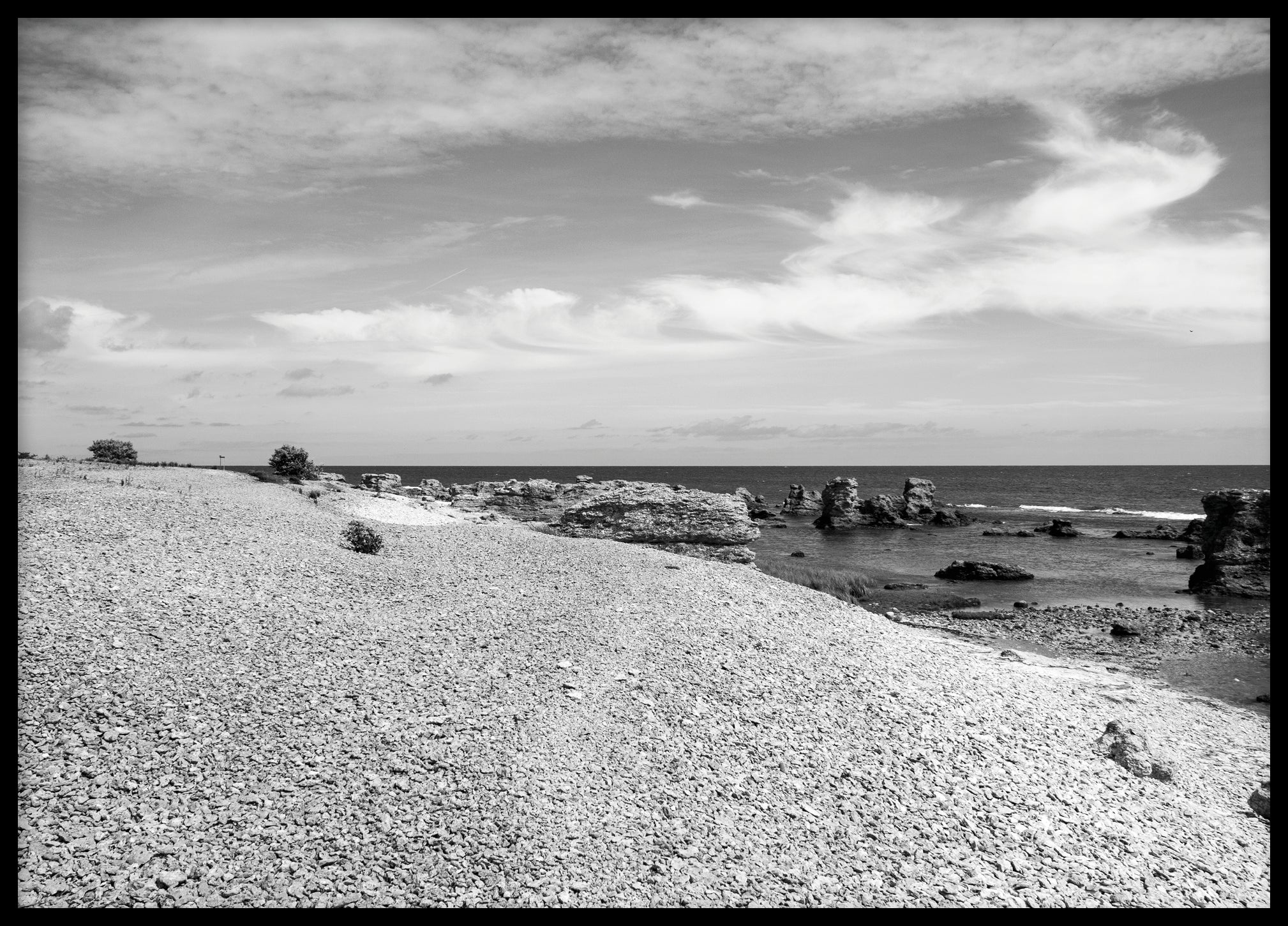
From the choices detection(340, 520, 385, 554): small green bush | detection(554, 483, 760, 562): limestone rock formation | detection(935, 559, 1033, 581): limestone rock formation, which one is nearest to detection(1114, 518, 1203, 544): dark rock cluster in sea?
detection(935, 559, 1033, 581): limestone rock formation

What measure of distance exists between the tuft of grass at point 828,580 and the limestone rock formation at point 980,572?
5.73m

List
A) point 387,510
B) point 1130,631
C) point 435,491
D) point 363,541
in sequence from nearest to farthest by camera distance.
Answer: point 363,541 → point 1130,631 → point 387,510 → point 435,491

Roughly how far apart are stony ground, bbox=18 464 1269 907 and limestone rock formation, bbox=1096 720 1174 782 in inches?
10.9

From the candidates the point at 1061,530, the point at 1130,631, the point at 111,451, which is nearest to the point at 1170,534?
the point at 1061,530

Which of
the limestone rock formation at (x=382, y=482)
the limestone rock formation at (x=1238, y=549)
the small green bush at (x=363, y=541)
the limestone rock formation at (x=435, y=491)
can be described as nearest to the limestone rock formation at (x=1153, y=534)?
the limestone rock formation at (x=1238, y=549)

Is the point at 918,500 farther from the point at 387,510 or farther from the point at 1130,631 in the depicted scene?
the point at 387,510

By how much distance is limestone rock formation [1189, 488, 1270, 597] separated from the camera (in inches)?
1264

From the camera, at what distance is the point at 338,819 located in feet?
26.4

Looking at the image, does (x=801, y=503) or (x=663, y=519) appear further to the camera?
(x=801, y=503)

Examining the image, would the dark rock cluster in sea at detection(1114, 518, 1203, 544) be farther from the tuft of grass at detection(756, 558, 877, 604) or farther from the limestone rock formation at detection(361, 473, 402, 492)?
the limestone rock formation at detection(361, 473, 402, 492)

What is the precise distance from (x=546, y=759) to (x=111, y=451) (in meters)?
44.9

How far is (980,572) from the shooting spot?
35.7 m

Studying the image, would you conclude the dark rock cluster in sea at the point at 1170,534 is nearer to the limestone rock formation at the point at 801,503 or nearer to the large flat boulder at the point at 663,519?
the limestone rock formation at the point at 801,503

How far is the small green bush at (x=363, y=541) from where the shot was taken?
21.0 m
